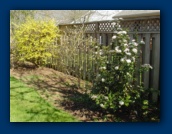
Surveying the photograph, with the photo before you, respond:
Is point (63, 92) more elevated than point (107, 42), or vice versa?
point (107, 42)

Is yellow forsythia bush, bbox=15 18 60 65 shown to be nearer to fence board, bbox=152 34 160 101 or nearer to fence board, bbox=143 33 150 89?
fence board, bbox=143 33 150 89

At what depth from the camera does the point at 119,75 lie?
441cm

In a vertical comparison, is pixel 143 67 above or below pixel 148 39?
below

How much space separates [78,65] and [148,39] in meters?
1.71

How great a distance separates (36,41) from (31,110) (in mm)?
2019

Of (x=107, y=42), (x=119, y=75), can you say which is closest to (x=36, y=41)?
(x=107, y=42)

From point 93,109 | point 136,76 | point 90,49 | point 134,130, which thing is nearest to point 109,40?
point 90,49

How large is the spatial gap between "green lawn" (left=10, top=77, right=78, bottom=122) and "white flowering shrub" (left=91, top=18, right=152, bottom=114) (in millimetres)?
574

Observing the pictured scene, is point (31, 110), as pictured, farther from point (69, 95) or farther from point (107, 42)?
point (107, 42)

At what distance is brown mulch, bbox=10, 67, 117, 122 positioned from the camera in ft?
15.0

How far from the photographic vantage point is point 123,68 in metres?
4.33

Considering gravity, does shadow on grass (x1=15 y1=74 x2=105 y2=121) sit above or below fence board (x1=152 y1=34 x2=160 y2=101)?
below

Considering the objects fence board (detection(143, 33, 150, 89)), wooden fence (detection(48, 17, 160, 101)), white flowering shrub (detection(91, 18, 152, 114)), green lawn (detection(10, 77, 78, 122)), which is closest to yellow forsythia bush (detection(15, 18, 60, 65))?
wooden fence (detection(48, 17, 160, 101))

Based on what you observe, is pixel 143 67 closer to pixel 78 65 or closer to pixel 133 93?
pixel 133 93
